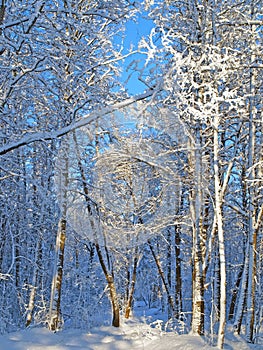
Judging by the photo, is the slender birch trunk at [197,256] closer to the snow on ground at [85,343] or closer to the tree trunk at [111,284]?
the snow on ground at [85,343]

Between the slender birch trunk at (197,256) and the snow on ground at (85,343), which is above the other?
the slender birch trunk at (197,256)

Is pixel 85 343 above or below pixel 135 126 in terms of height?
below

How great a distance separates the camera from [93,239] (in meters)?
11.4

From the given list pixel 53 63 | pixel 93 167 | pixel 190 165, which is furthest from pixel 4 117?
pixel 190 165

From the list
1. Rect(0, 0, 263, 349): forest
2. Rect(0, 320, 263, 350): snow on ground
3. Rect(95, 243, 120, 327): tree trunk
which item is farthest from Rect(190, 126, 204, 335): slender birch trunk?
Rect(95, 243, 120, 327): tree trunk

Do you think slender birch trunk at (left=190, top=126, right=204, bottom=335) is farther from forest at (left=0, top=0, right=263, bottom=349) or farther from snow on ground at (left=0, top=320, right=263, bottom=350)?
snow on ground at (left=0, top=320, right=263, bottom=350)

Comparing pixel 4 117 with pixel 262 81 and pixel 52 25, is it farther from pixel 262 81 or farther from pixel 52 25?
pixel 262 81

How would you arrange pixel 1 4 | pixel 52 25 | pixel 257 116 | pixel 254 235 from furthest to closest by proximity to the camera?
pixel 257 116 < pixel 254 235 < pixel 52 25 < pixel 1 4

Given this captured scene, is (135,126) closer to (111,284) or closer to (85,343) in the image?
(85,343)

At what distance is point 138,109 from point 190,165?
3464 mm

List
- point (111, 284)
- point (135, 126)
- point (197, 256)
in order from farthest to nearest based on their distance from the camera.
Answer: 1. point (111, 284)
2. point (197, 256)
3. point (135, 126)

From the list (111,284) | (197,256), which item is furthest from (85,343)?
(111,284)

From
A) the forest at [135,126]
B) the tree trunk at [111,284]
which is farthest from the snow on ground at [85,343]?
the tree trunk at [111,284]

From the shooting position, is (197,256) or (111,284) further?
(111,284)
